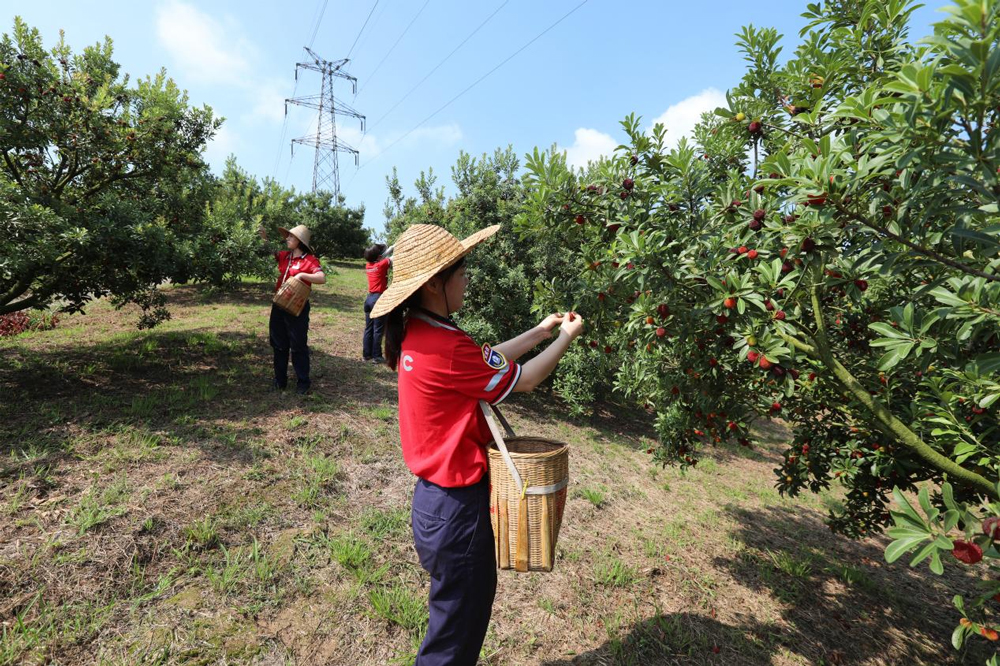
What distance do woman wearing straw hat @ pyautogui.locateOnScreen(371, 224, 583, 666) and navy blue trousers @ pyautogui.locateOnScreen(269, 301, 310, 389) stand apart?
12.4ft

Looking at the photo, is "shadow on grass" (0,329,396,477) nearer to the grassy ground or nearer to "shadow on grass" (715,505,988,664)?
the grassy ground

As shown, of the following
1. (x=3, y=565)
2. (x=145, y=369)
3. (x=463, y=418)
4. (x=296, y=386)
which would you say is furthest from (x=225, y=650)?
(x=145, y=369)

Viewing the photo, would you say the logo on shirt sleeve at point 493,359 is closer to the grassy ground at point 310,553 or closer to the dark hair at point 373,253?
the grassy ground at point 310,553

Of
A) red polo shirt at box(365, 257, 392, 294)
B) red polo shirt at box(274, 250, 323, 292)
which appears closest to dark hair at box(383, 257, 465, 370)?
red polo shirt at box(274, 250, 323, 292)

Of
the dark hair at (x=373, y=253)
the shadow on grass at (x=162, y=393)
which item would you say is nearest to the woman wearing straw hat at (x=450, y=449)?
the shadow on grass at (x=162, y=393)

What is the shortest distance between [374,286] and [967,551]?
6.45m

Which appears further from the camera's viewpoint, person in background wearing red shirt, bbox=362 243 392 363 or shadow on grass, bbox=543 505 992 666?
person in background wearing red shirt, bbox=362 243 392 363

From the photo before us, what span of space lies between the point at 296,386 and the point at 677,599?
15.3 feet

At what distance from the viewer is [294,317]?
17.0 feet

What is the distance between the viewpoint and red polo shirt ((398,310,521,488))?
69.1 inches

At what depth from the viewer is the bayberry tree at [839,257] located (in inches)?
55.8

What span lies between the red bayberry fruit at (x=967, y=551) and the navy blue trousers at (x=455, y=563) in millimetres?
1431

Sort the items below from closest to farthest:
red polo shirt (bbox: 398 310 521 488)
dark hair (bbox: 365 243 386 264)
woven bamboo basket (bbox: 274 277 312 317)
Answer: red polo shirt (bbox: 398 310 521 488)
woven bamboo basket (bbox: 274 277 312 317)
dark hair (bbox: 365 243 386 264)

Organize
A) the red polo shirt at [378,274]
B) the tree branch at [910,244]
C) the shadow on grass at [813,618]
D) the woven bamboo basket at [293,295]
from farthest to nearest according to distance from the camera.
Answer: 1. the red polo shirt at [378,274]
2. the woven bamboo basket at [293,295]
3. the shadow on grass at [813,618]
4. the tree branch at [910,244]
